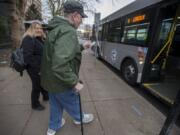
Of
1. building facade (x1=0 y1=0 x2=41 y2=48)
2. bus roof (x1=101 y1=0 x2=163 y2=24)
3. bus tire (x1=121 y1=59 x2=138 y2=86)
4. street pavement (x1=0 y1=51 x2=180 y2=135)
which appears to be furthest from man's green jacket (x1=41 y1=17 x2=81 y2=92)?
building facade (x1=0 y1=0 x2=41 y2=48)

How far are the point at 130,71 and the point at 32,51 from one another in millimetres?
3308

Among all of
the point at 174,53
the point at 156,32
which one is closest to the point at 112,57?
the point at 174,53

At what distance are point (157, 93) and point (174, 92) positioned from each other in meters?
0.57

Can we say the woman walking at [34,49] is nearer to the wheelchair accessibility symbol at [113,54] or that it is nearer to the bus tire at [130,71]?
the bus tire at [130,71]

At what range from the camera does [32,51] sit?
104 inches

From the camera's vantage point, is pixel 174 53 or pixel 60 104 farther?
pixel 174 53

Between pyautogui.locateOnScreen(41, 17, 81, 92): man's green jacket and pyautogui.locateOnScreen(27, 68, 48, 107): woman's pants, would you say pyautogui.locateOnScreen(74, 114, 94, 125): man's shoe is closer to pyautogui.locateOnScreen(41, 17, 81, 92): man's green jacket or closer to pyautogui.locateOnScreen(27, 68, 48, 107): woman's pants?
pyautogui.locateOnScreen(27, 68, 48, 107): woman's pants

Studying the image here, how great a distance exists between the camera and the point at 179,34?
201 inches

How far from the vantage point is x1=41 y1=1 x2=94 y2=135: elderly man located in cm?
153

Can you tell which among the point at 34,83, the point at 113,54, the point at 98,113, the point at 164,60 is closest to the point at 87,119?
the point at 98,113

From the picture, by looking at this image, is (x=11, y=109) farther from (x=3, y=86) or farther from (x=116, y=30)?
(x=116, y=30)

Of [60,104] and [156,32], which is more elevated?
[156,32]

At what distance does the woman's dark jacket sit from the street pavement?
105cm

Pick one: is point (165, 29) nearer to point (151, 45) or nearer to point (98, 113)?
point (151, 45)
